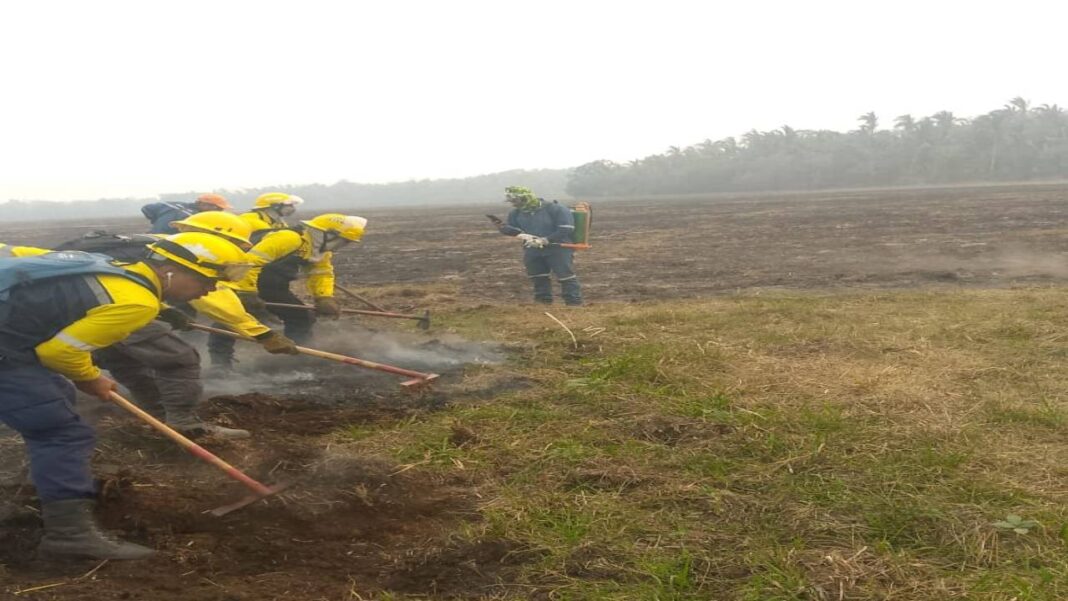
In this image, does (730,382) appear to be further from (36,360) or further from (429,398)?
(36,360)

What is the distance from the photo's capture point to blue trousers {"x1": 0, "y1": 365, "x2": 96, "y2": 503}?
361 centimetres

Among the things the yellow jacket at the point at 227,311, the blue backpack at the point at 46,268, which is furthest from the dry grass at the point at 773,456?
the blue backpack at the point at 46,268

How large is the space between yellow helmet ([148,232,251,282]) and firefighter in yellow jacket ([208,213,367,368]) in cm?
265

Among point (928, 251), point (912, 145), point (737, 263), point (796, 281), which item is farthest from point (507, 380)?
point (912, 145)

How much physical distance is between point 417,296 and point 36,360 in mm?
8731

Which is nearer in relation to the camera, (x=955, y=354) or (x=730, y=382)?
(x=730, y=382)

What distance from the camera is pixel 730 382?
589cm

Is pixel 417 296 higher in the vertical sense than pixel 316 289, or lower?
lower

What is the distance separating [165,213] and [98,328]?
212 inches

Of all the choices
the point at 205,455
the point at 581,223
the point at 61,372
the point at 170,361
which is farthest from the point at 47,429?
the point at 581,223

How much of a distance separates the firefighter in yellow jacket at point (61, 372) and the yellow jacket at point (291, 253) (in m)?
2.41

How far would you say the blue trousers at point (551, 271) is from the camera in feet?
35.6

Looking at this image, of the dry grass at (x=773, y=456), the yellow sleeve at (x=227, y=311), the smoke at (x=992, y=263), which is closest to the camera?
the dry grass at (x=773, y=456)

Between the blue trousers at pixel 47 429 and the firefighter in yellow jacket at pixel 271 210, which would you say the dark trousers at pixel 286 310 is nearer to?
the firefighter in yellow jacket at pixel 271 210
